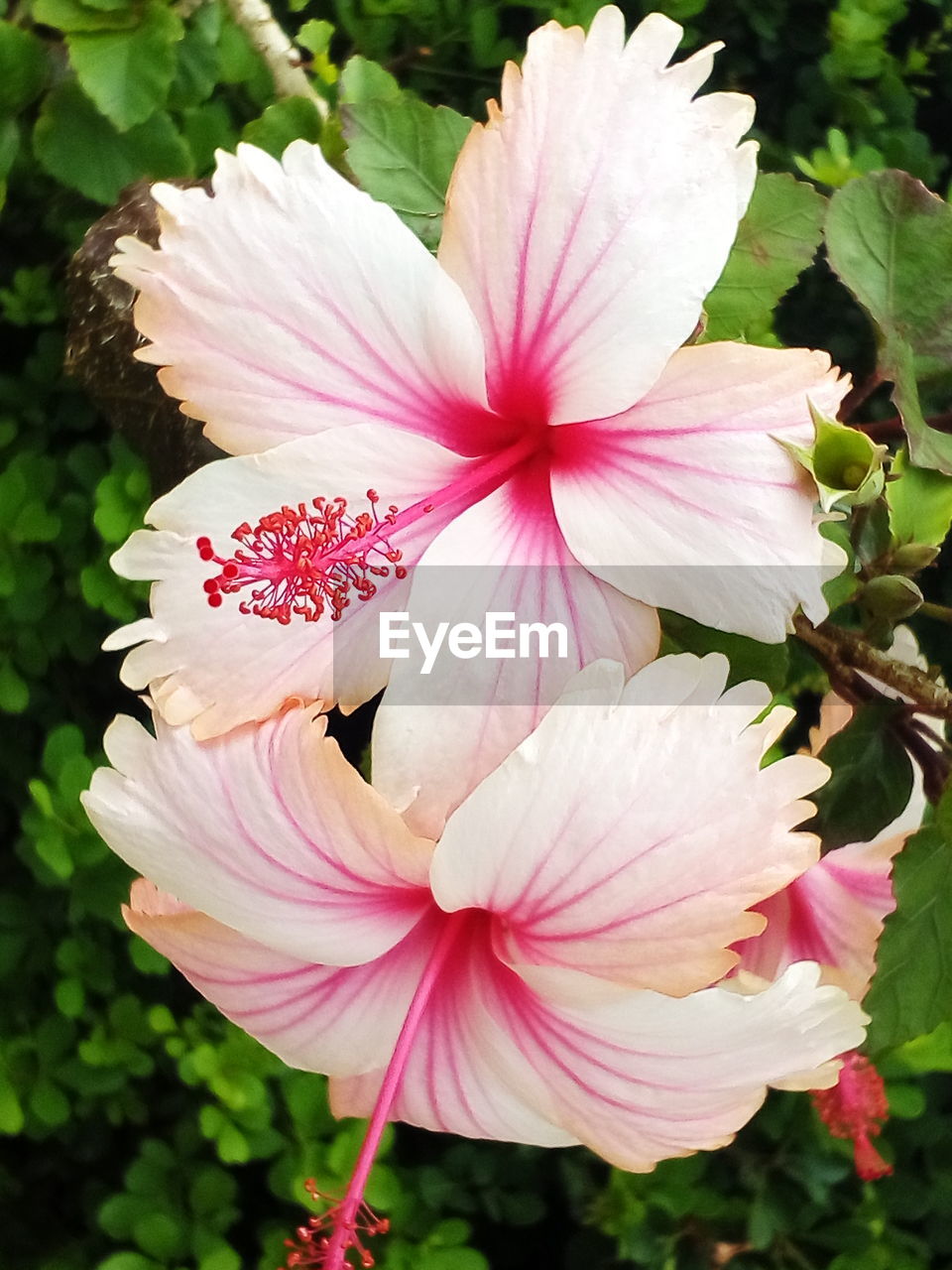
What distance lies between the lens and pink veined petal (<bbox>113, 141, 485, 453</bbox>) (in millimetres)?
403

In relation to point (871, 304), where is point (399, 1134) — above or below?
below

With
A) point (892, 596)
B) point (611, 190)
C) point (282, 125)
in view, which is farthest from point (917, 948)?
point (282, 125)

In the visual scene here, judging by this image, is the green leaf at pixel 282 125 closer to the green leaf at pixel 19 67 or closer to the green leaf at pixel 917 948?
the green leaf at pixel 19 67

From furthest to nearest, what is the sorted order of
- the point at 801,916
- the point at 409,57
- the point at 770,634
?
the point at 409,57
the point at 801,916
the point at 770,634

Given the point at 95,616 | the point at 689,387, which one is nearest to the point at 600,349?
the point at 689,387

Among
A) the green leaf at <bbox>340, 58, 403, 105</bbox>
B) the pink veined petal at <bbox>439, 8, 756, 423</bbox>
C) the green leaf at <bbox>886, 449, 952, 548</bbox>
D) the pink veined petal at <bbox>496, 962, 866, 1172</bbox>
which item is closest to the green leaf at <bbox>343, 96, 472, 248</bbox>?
the green leaf at <bbox>340, 58, 403, 105</bbox>

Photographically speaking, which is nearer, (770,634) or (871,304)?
(770,634)

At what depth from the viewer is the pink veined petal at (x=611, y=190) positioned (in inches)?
15.1

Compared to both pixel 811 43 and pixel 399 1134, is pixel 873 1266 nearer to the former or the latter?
pixel 399 1134

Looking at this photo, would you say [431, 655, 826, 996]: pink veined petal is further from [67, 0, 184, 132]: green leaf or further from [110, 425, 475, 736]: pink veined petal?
[67, 0, 184, 132]: green leaf

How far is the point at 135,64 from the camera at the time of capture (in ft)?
2.22

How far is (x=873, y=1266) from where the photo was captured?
0.94 meters

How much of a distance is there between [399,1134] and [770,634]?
795 millimetres

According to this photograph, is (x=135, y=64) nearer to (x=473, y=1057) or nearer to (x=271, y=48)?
(x=271, y=48)
